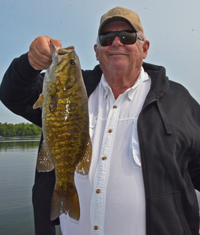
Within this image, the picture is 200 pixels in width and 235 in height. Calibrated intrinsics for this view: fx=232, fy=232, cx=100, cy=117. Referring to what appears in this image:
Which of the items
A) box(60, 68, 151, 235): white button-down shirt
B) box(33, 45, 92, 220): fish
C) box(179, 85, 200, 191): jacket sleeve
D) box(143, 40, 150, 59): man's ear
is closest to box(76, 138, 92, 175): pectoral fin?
box(33, 45, 92, 220): fish

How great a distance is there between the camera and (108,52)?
2.96 metres

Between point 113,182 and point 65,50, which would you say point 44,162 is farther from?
point 65,50

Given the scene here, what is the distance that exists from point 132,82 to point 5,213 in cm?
875

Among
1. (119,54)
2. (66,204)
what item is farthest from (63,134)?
(119,54)

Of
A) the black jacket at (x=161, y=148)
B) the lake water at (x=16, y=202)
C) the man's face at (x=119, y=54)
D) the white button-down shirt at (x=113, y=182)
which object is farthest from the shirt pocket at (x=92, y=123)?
the lake water at (x=16, y=202)

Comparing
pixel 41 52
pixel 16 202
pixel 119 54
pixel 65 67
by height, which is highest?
pixel 119 54

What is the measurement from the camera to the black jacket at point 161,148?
2379mm

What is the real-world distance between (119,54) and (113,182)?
156 centimetres

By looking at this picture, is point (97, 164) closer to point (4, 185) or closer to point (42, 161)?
point (42, 161)

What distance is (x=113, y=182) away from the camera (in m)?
2.52

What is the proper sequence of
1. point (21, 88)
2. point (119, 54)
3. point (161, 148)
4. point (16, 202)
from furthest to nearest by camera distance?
point (16, 202) → point (119, 54) → point (21, 88) → point (161, 148)

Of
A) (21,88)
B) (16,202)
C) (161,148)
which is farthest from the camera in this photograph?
(16,202)

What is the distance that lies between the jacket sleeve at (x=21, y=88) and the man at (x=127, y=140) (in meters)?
0.01

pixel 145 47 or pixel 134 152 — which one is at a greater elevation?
pixel 145 47
